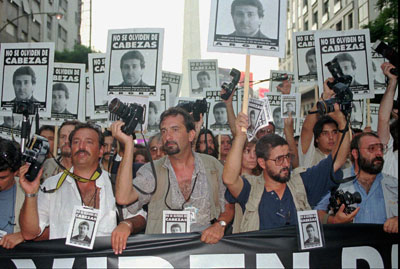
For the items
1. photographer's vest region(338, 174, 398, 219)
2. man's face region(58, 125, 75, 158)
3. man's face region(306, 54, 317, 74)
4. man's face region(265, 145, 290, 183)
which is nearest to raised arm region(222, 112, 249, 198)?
man's face region(265, 145, 290, 183)

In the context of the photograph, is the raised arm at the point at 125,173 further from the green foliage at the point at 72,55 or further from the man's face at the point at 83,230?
the green foliage at the point at 72,55

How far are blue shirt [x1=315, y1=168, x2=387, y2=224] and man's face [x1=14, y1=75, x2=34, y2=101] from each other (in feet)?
11.4

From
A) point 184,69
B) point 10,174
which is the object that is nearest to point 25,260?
point 10,174

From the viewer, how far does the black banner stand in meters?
3.10

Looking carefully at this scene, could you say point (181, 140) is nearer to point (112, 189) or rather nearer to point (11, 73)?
point (112, 189)

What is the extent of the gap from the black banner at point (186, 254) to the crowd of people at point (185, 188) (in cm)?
9

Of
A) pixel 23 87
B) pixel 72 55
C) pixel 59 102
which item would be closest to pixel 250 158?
pixel 23 87

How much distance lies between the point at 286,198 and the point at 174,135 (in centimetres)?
99

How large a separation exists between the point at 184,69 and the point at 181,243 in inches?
737

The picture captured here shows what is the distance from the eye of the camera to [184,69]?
844 inches

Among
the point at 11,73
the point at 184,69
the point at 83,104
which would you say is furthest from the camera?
the point at 184,69

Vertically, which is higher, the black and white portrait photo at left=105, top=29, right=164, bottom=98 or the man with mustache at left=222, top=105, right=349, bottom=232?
the black and white portrait photo at left=105, top=29, right=164, bottom=98

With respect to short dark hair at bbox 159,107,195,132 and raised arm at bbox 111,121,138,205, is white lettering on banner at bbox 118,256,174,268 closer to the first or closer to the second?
raised arm at bbox 111,121,138,205

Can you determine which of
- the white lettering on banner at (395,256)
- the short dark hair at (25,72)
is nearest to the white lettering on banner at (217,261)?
the white lettering on banner at (395,256)
